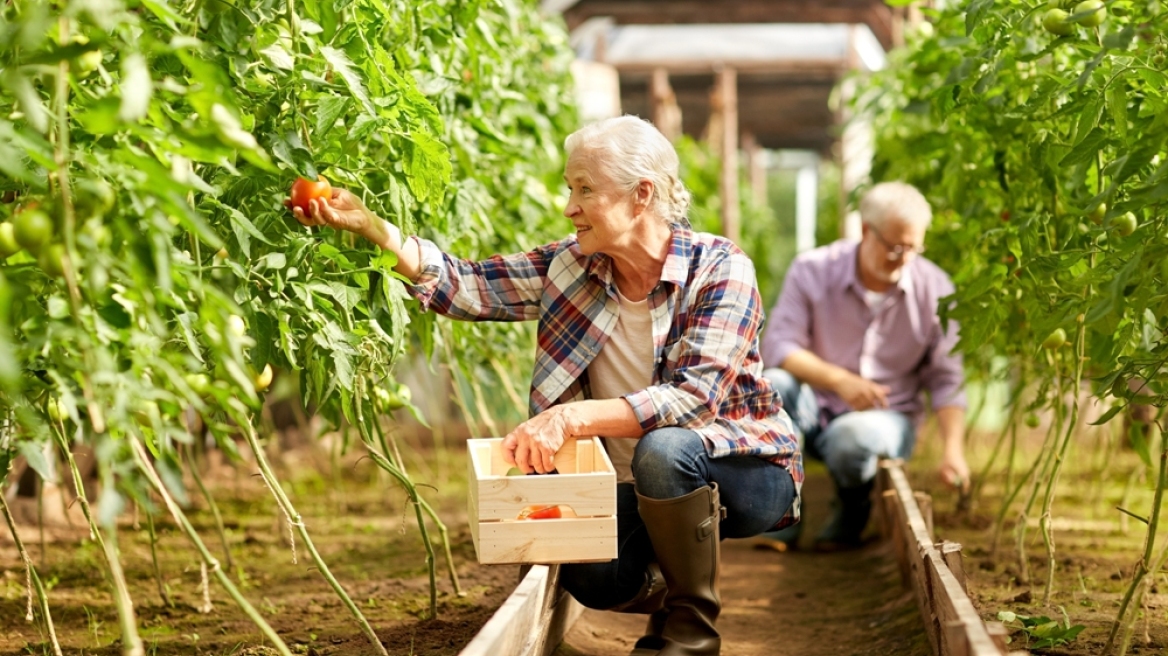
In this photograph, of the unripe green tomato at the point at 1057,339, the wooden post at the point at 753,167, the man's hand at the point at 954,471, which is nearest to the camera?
the unripe green tomato at the point at 1057,339

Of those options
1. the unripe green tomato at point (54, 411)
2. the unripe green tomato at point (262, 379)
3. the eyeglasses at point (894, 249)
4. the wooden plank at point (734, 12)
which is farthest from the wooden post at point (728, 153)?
the unripe green tomato at point (54, 411)

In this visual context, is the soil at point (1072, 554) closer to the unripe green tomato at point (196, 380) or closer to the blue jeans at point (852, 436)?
the blue jeans at point (852, 436)

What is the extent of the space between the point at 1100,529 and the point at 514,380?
1.70 meters

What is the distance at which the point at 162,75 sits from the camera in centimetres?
169

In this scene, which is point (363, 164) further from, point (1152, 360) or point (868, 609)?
point (868, 609)

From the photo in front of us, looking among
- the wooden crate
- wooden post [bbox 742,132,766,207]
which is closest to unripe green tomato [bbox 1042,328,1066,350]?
the wooden crate

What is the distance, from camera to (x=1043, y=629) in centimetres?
208

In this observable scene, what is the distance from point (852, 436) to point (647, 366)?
46.8 inches

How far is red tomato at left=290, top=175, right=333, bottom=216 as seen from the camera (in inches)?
75.2

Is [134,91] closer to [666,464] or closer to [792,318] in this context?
[666,464]

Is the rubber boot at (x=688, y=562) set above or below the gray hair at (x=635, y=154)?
below

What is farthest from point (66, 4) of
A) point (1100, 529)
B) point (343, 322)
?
point (1100, 529)

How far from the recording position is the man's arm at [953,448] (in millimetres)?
3285

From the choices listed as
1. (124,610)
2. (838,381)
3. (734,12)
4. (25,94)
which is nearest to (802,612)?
(838,381)
